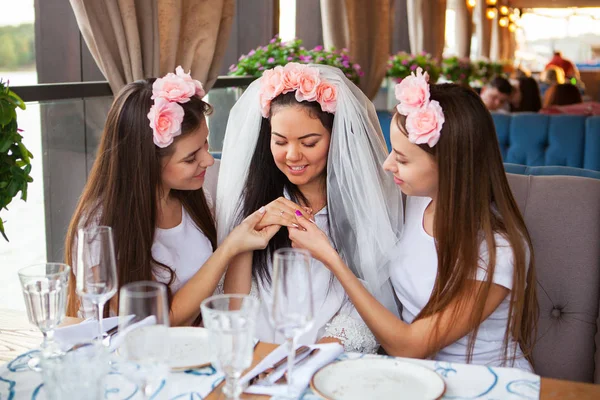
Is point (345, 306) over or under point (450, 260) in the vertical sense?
under

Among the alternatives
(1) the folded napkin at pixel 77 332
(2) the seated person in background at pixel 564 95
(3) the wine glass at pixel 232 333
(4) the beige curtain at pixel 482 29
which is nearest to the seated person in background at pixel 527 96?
(2) the seated person in background at pixel 564 95

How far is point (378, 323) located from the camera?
187 cm

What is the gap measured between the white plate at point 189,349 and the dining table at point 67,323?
10 cm

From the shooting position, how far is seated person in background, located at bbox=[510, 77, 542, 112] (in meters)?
6.57

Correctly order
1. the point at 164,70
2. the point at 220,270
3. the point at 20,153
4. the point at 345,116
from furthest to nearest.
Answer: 1. the point at 164,70
2. the point at 345,116
3. the point at 220,270
4. the point at 20,153

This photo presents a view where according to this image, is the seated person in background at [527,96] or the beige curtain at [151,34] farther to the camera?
the seated person in background at [527,96]

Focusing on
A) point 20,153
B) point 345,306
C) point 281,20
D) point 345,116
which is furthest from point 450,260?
point 281,20

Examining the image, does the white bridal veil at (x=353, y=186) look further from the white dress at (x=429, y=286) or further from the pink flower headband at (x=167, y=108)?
the pink flower headband at (x=167, y=108)

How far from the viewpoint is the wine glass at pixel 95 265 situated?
1323 mm

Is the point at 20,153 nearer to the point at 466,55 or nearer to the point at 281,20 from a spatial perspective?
the point at 281,20

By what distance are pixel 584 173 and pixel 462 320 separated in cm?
97

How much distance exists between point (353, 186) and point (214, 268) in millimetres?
519

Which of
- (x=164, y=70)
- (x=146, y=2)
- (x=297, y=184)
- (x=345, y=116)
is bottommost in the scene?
(x=297, y=184)

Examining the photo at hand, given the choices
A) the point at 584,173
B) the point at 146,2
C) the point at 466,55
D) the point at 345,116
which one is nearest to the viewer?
the point at 345,116
